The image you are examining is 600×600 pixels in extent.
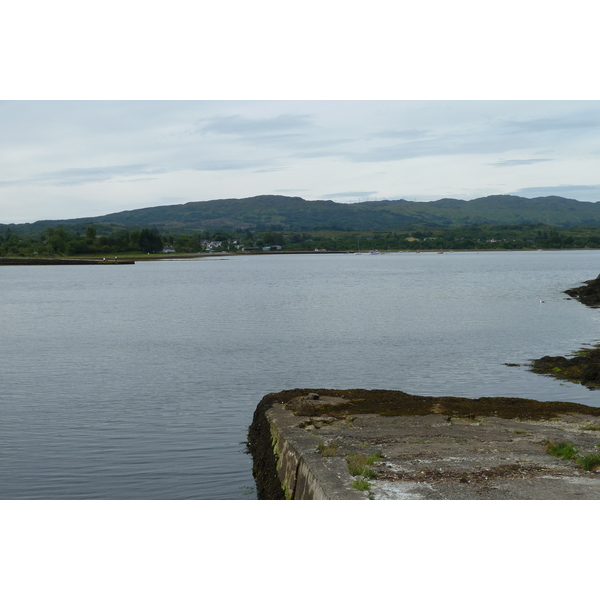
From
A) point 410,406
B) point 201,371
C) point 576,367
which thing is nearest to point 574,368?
point 576,367

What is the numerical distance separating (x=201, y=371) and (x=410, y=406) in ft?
44.8

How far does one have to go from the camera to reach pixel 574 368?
2683cm

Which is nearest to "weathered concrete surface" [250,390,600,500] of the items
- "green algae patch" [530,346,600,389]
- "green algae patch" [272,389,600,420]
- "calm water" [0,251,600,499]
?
"green algae patch" [272,389,600,420]

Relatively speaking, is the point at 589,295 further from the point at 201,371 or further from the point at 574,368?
the point at 201,371

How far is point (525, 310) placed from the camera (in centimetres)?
5678

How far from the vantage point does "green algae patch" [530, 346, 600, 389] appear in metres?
24.7

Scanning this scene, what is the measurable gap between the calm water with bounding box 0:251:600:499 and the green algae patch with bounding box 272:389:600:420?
207cm

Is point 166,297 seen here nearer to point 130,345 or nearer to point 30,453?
point 130,345

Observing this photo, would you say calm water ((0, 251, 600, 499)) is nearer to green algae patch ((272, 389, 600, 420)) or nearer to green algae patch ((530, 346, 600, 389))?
green algae patch ((530, 346, 600, 389))

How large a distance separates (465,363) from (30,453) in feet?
63.5

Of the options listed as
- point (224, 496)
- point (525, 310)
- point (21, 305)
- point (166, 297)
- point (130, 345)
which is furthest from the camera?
point (166, 297)

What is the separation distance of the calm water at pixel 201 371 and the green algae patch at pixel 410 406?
2073 mm

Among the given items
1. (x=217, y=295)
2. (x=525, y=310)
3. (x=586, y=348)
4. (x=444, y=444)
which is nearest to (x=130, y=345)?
(x=586, y=348)

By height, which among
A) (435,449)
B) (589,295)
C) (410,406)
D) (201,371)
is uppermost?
(435,449)
